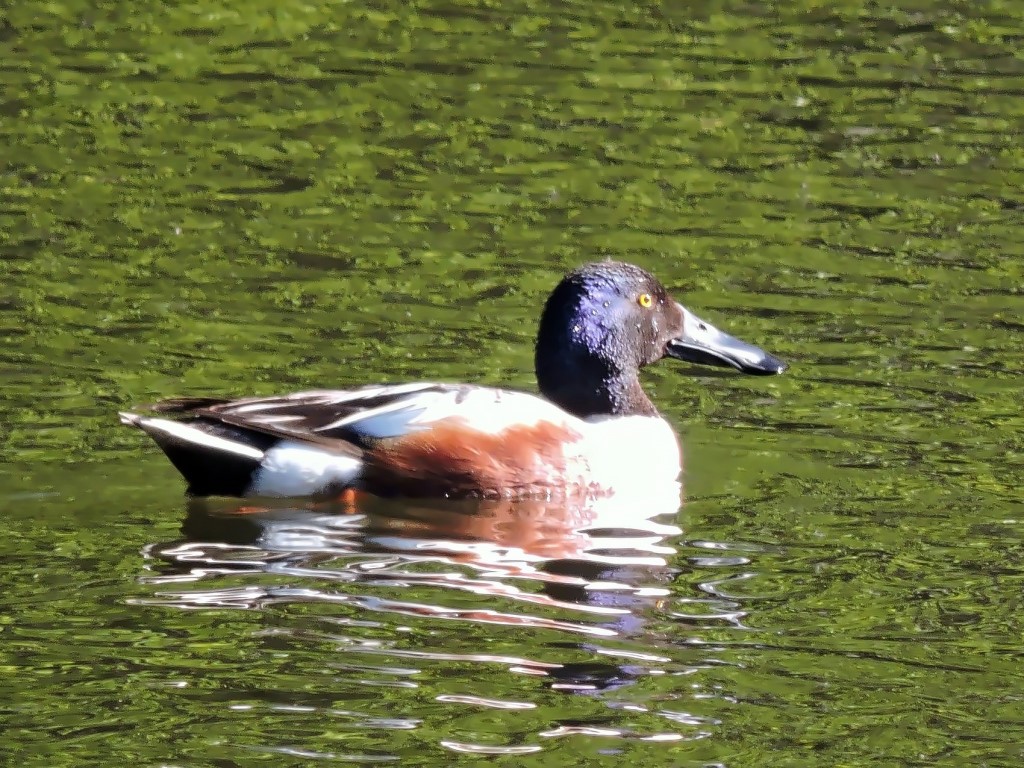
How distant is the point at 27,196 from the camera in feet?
40.4

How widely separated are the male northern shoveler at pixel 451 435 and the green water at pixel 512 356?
8.8 inches

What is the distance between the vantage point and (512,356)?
10.5 metres

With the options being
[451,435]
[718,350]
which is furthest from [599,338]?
[451,435]

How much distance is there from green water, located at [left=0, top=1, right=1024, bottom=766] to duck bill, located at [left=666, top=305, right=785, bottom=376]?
10.6 inches

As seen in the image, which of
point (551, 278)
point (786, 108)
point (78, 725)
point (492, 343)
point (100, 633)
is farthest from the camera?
point (786, 108)

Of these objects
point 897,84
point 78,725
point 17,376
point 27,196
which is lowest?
point 78,725

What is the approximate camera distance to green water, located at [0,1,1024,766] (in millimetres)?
6477

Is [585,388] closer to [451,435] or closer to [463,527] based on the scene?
[451,435]

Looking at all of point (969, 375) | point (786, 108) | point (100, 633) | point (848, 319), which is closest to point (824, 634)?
point (100, 633)

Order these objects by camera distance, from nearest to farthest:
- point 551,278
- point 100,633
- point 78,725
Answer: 1. point 78,725
2. point 100,633
3. point 551,278

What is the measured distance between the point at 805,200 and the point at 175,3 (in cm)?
612

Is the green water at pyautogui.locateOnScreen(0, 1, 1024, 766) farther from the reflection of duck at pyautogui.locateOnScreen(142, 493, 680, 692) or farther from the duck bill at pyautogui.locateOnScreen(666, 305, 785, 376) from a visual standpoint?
the duck bill at pyautogui.locateOnScreen(666, 305, 785, 376)

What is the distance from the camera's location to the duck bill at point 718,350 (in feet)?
32.2

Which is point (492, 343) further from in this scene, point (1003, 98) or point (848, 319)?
point (1003, 98)
